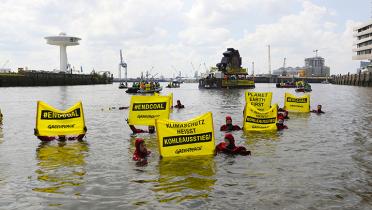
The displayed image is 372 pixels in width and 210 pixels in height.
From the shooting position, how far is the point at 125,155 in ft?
59.1

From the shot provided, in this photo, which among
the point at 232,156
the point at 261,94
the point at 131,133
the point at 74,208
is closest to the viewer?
the point at 74,208

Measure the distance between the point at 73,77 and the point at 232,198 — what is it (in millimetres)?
173454

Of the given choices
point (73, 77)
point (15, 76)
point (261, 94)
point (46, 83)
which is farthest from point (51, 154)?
point (73, 77)

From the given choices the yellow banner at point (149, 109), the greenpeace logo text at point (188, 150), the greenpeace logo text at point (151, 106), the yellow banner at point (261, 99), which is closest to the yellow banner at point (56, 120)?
the yellow banner at point (149, 109)

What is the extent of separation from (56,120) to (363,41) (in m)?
153

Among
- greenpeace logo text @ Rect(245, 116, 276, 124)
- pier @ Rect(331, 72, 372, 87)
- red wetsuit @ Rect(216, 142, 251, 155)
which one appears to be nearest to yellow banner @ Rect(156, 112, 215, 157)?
red wetsuit @ Rect(216, 142, 251, 155)

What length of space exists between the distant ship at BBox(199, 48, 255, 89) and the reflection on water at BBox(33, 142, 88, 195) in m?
102

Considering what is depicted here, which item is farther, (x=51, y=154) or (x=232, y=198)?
(x=51, y=154)

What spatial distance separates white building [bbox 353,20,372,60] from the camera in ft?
484

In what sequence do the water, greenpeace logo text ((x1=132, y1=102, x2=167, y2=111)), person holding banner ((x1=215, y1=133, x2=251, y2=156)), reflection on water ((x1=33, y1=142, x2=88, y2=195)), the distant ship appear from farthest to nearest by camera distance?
the distant ship → greenpeace logo text ((x1=132, y1=102, x2=167, y2=111)) → person holding banner ((x1=215, y1=133, x2=251, y2=156)) → reflection on water ((x1=33, y1=142, x2=88, y2=195)) → the water

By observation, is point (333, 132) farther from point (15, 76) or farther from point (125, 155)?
point (15, 76)

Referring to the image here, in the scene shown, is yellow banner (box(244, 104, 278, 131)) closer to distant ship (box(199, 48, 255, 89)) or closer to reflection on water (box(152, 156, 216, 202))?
reflection on water (box(152, 156, 216, 202))

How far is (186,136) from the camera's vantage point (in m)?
15.8

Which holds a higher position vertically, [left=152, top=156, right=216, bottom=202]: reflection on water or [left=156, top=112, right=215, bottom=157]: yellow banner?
[left=156, top=112, right=215, bottom=157]: yellow banner
